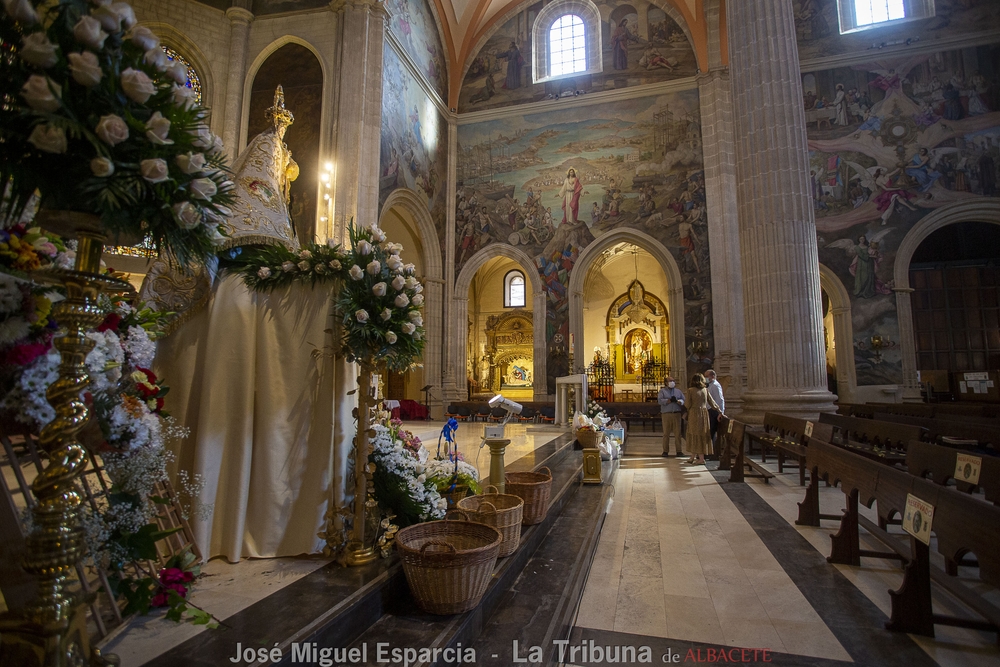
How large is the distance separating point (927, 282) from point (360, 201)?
1527 cm

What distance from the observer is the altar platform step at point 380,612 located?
65.2 inches

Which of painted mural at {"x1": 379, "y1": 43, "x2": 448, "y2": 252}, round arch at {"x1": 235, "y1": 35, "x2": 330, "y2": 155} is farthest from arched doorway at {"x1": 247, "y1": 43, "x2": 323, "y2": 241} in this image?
painted mural at {"x1": 379, "y1": 43, "x2": 448, "y2": 252}

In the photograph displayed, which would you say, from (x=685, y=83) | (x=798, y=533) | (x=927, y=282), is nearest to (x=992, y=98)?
(x=927, y=282)

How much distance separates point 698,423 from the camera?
7.17 m

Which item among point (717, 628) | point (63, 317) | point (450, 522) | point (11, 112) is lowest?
point (717, 628)

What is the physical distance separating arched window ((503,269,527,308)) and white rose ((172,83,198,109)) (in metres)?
19.9

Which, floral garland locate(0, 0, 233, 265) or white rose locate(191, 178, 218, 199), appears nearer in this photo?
floral garland locate(0, 0, 233, 265)

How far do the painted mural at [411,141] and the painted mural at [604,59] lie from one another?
2.15m

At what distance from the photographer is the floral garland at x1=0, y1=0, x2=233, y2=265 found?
3.91ft

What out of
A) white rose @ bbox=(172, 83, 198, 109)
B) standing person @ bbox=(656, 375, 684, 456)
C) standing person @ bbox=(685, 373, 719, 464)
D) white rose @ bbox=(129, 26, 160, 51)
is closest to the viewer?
white rose @ bbox=(129, 26, 160, 51)

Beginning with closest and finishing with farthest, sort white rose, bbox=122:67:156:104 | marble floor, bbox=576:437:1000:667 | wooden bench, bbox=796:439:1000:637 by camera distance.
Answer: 1. white rose, bbox=122:67:156:104
2. wooden bench, bbox=796:439:1000:637
3. marble floor, bbox=576:437:1000:667

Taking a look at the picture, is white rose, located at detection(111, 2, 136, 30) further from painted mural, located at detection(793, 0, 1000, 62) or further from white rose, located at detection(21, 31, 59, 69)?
painted mural, located at detection(793, 0, 1000, 62)

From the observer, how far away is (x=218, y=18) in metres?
11.6

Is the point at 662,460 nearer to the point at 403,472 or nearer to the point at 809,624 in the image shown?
the point at 809,624
